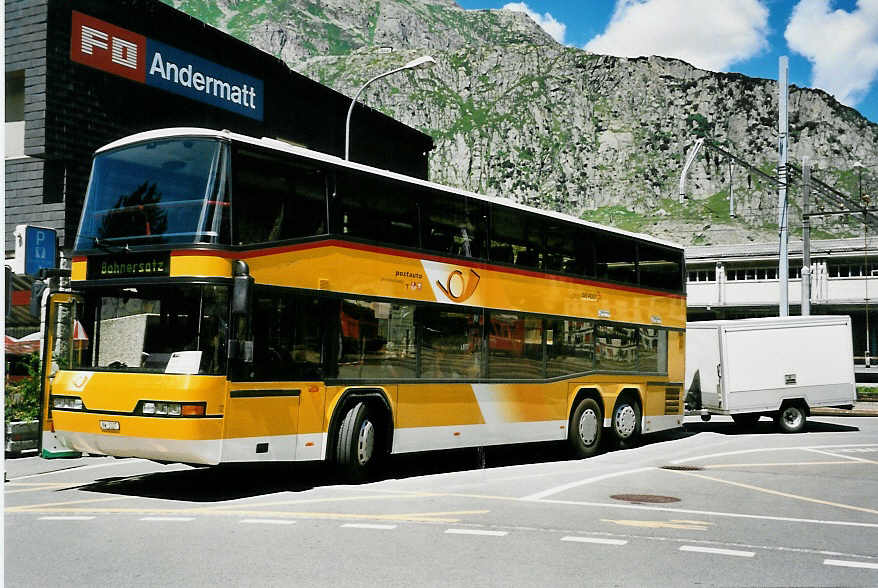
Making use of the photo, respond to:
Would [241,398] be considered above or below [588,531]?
above

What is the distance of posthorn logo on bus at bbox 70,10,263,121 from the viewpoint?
22.2 metres

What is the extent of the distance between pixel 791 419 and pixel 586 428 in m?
8.34

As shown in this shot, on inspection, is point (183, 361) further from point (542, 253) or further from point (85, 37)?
point (85, 37)

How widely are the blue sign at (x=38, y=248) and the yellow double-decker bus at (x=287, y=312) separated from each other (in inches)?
178

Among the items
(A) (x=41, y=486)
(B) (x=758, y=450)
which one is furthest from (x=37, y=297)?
(B) (x=758, y=450)

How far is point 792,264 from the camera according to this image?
2589 inches

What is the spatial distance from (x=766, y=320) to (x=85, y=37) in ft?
55.7

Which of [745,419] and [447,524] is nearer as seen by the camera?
[447,524]

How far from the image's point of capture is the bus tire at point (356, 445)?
41.2 feet

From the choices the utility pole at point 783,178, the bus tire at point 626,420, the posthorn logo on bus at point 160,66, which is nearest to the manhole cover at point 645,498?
the bus tire at point 626,420

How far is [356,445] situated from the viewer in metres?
12.7

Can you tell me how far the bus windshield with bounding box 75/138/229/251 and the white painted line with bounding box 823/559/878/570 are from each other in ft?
22.6

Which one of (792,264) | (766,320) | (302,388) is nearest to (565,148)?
(792,264)

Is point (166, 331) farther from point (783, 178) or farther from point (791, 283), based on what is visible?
point (791, 283)
